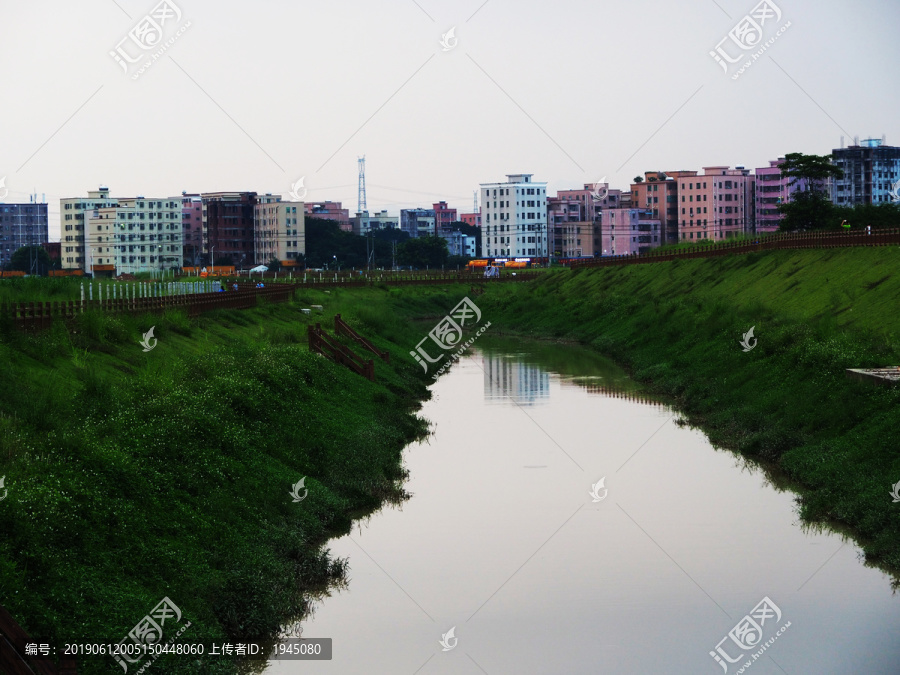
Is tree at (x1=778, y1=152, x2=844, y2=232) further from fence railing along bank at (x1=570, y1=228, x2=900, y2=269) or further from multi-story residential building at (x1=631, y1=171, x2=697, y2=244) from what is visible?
multi-story residential building at (x1=631, y1=171, x2=697, y2=244)

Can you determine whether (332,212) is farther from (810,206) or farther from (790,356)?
(790,356)

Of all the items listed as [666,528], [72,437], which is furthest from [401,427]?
[72,437]

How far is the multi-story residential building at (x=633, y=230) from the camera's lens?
145375mm

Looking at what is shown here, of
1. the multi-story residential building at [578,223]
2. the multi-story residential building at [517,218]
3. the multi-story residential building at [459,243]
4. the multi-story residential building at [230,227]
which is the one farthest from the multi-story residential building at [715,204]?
the multi-story residential building at [230,227]

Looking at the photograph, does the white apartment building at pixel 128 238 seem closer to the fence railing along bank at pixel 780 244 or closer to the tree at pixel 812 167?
the fence railing along bank at pixel 780 244

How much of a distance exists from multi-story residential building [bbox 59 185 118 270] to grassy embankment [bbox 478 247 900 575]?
94444 millimetres

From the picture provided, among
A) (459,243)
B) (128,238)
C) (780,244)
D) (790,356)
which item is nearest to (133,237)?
(128,238)

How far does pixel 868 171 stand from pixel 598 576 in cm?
14557

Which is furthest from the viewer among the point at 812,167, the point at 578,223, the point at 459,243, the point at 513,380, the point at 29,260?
the point at 459,243

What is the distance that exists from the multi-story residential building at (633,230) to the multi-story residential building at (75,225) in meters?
72.5

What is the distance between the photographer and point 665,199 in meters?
147

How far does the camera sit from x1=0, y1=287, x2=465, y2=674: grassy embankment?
39.2 feet

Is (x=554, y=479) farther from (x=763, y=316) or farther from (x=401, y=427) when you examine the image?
(x=763, y=316)

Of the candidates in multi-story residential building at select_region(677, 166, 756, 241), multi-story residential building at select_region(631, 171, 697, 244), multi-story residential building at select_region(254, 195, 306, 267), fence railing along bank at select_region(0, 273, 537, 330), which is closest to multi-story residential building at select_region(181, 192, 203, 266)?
multi-story residential building at select_region(254, 195, 306, 267)
